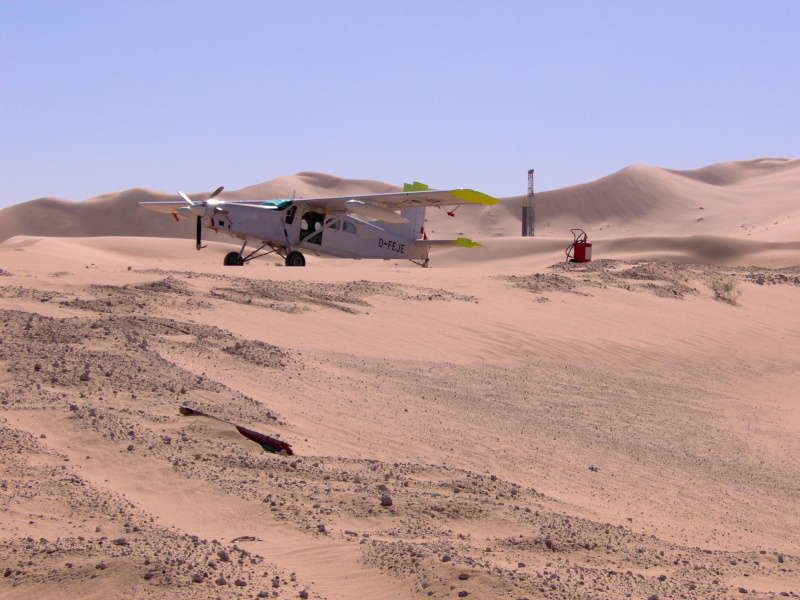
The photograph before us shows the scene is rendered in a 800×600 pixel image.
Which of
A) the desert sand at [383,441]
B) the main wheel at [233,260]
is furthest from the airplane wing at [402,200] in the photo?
the desert sand at [383,441]

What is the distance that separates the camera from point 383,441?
7719mm

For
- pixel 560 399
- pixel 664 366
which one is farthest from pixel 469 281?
pixel 560 399

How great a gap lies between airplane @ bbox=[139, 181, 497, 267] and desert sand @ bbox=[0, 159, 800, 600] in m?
2.96

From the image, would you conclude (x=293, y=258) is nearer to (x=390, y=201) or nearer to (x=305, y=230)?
(x=305, y=230)

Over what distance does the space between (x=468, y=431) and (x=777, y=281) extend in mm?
20777

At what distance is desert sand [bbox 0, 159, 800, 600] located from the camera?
4695 millimetres

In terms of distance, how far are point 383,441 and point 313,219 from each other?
16.7 meters

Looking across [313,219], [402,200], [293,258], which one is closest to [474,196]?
[402,200]

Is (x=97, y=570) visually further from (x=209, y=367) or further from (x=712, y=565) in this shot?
(x=209, y=367)

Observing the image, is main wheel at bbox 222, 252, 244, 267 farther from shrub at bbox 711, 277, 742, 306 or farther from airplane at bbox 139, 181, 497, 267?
shrub at bbox 711, 277, 742, 306

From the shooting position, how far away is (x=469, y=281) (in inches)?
790

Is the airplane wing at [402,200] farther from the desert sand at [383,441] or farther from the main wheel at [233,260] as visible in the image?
the desert sand at [383,441]

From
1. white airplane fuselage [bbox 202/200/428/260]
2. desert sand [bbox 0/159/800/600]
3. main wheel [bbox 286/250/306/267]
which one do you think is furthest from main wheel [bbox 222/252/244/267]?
desert sand [bbox 0/159/800/600]

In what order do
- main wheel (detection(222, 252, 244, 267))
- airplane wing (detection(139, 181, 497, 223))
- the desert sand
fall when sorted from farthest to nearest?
main wheel (detection(222, 252, 244, 267)) < airplane wing (detection(139, 181, 497, 223)) < the desert sand
